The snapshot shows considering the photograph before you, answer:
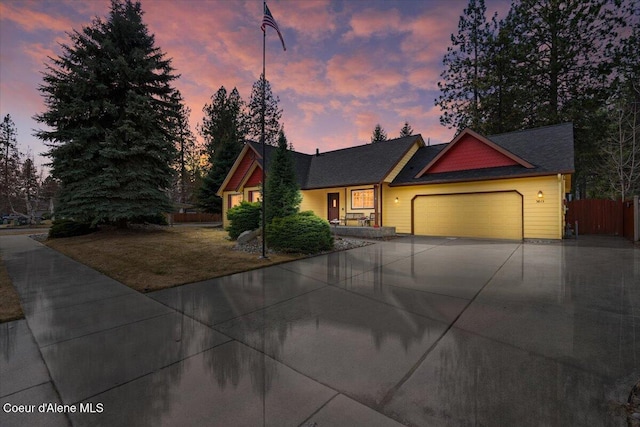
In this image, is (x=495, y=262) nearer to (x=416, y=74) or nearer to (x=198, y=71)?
(x=416, y=74)

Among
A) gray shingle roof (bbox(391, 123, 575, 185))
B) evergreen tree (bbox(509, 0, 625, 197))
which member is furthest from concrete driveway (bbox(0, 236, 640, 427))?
evergreen tree (bbox(509, 0, 625, 197))

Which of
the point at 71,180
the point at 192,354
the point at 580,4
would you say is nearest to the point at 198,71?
the point at 71,180

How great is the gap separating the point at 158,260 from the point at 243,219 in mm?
5191

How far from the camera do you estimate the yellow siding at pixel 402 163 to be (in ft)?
Answer: 52.9

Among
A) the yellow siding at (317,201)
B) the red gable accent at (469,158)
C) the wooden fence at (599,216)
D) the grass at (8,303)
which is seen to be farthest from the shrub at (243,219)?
the wooden fence at (599,216)

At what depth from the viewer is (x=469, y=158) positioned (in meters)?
14.3

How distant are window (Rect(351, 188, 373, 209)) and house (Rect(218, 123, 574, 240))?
0.21ft

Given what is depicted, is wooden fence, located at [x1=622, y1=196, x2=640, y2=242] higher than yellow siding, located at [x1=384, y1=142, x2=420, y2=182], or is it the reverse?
yellow siding, located at [x1=384, y1=142, x2=420, y2=182]

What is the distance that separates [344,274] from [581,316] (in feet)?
14.0

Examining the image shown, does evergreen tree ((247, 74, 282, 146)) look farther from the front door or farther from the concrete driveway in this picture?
the concrete driveway

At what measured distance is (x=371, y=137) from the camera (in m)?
51.6

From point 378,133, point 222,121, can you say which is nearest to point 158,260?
point 222,121

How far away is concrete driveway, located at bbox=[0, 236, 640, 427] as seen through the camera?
2180 mm

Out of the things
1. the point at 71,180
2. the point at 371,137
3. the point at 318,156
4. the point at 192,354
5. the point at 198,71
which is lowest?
the point at 192,354
